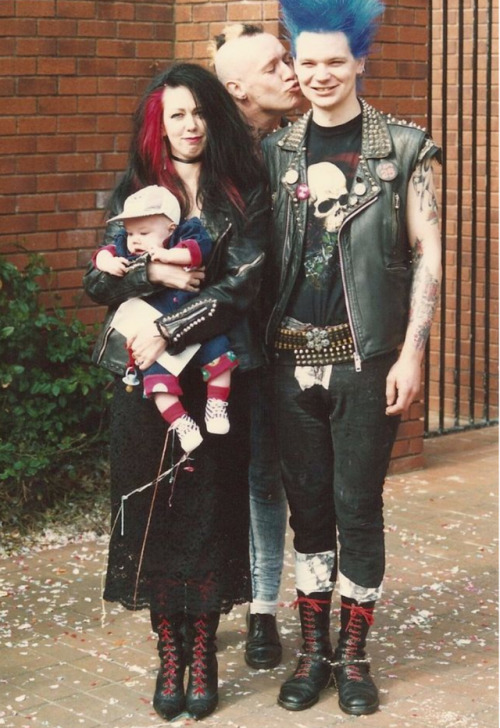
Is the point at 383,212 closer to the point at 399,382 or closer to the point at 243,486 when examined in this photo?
the point at 399,382

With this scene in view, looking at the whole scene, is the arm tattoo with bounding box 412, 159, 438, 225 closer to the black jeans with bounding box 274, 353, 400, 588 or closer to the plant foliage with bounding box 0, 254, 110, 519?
the black jeans with bounding box 274, 353, 400, 588

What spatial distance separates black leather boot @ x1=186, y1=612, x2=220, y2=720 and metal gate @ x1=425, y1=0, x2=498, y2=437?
4.24 metres

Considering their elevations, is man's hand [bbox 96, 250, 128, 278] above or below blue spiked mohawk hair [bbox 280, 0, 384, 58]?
below

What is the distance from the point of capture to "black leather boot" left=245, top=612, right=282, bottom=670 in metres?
5.06

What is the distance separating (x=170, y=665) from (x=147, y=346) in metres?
1.08

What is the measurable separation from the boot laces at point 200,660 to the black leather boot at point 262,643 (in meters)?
0.45

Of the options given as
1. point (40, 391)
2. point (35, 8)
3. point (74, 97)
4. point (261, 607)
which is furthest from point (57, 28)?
point (261, 607)

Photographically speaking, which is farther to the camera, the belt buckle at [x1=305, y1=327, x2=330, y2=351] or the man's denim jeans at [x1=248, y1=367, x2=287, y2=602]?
the man's denim jeans at [x1=248, y1=367, x2=287, y2=602]

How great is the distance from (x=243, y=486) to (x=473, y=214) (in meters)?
4.37

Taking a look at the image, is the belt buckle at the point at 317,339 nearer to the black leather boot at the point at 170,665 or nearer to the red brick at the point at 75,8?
the black leather boot at the point at 170,665


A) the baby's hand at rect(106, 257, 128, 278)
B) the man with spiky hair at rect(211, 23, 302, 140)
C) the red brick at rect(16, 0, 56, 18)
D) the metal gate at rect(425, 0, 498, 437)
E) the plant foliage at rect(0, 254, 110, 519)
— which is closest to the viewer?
the baby's hand at rect(106, 257, 128, 278)

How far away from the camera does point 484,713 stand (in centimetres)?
466

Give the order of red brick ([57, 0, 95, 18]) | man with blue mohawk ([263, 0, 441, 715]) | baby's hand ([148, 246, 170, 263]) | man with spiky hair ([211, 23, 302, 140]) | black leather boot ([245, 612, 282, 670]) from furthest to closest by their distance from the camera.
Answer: red brick ([57, 0, 95, 18]) → black leather boot ([245, 612, 282, 670]) → man with spiky hair ([211, 23, 302, 140]) → man with blue mohawk ([263, 0, 441, 715]) → baby's hand ([148, 246, 170, 263])

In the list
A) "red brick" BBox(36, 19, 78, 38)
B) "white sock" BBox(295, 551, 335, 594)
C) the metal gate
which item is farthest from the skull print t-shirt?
the metal gate
